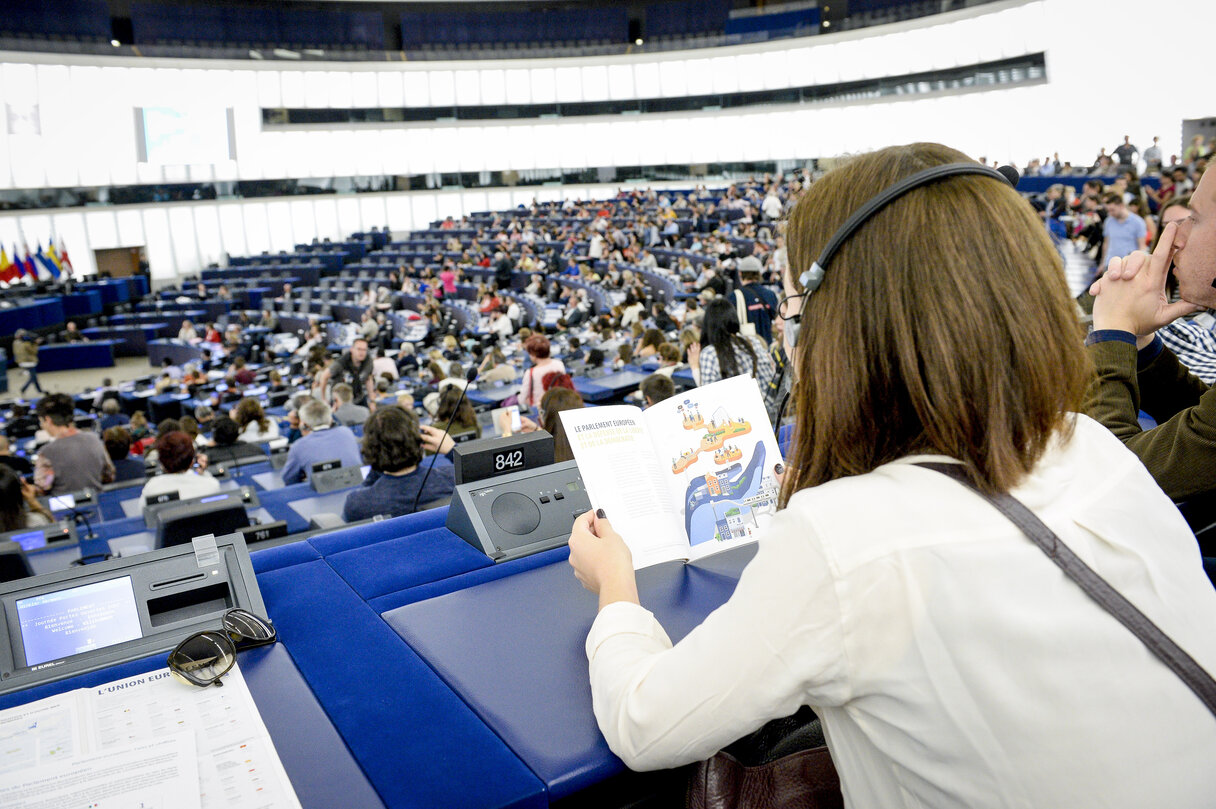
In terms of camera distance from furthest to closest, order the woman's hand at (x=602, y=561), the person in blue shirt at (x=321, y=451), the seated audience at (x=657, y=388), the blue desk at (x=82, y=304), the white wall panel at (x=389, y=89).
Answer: the white wall panel at (x=389, y=89), the blue desk at (x=82, y=304), the person in blue shirt at (x=321, y=451), the seated audience at (x=657, y=388), the woman's hand at (x=602, y=561)

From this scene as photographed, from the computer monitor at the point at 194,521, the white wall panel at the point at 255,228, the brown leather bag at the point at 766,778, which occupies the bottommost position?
the computer monitor at the point at 194,521

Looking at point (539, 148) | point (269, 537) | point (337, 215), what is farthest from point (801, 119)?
point (269, 537)

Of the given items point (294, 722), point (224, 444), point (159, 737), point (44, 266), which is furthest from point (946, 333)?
point (44, 266)

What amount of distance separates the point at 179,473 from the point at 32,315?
1563 centimetres

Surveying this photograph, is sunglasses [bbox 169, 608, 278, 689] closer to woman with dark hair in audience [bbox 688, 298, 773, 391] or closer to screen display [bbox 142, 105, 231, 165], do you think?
woman with dark hair in audience [bbox 688, 298, 773, 391]

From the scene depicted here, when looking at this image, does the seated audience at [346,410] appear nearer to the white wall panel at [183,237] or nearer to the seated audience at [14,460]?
the seated audience at [14,460]

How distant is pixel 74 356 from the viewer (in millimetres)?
15891

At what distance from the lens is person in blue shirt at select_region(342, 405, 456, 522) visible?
308 centimetres

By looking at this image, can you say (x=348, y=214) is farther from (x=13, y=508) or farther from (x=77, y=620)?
(x=77, y=620)

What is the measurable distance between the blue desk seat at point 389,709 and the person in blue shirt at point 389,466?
1.63 meters

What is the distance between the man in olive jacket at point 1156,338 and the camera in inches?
57.1

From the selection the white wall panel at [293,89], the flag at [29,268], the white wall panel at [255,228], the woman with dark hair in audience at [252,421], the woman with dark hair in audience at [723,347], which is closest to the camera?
the woman with dark hair in audience at [723,347]

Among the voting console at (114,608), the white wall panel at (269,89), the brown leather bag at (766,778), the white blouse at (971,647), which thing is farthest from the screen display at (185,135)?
the white blouse at (971,647)

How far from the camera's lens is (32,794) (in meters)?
0.89
